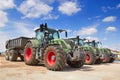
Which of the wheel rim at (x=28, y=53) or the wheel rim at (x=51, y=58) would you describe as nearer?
the wheel rim at (x=51, y=58)

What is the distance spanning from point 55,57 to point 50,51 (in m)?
0.57

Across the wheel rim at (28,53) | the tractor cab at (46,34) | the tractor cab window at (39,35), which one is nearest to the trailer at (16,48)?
the wheel rim at (28,53)

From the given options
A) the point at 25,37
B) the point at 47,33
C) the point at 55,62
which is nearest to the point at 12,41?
the point at 25,37

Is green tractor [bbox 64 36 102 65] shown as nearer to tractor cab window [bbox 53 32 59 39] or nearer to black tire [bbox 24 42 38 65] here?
tractor cab window [bbox 53 32 59 39]

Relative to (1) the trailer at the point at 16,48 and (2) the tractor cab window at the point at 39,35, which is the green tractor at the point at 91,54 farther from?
(1) the trailer at the point at 16,48

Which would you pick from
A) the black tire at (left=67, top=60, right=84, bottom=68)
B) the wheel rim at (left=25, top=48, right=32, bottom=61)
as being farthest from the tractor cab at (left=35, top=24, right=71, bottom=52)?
the black tire at (left=67, top=60, right=84, bottom=68)

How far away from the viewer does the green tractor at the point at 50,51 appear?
32.2 feet

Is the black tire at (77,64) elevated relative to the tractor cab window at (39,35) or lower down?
lower down

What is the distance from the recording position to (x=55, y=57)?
10.2 m

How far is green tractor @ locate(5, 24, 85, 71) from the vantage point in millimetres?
9805

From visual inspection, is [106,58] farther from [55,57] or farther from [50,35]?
[55,57]

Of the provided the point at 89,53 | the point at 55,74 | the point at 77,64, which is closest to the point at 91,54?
the point at 89,53

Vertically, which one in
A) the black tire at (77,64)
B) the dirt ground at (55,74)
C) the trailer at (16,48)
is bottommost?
the dirt ground at (55,74)

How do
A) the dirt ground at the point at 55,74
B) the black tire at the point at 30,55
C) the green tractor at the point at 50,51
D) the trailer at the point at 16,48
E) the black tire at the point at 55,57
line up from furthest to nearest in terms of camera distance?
the trailer at the point at 16,48 < the black tire at the point at 30,55 < the green tractor at the point at 50,51 < the black tire at the point at 55,57 < the dirt ground at the point at 55,74
